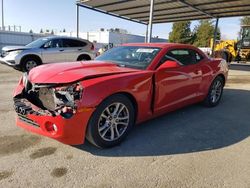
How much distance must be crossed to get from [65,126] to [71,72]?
2.69 ft

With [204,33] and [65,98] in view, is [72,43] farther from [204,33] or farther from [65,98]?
[204,33]

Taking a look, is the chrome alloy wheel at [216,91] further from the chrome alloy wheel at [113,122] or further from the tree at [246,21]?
the tree at [246,21]

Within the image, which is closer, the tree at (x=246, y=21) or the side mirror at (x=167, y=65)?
the side mirror at (x=167, y=65)

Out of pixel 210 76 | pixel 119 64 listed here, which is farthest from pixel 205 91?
pixel 119 64

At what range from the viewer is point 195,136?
3.99 m

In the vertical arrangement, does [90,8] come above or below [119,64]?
above

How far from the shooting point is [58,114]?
117 inches

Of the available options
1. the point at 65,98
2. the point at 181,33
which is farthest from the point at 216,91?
the point at 181,33

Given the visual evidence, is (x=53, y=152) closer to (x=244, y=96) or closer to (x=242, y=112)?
(x=242, y=112)

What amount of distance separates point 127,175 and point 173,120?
7.06ft

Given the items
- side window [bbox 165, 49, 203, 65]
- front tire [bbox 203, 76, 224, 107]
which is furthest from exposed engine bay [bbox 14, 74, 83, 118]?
front tire [bbox 203, 76, 224, 107]

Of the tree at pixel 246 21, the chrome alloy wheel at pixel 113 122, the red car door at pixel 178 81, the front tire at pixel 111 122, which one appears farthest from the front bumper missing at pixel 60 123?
the tree at pixel 246 21

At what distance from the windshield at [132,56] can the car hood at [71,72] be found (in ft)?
0.98

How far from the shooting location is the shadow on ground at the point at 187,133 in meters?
3.47
